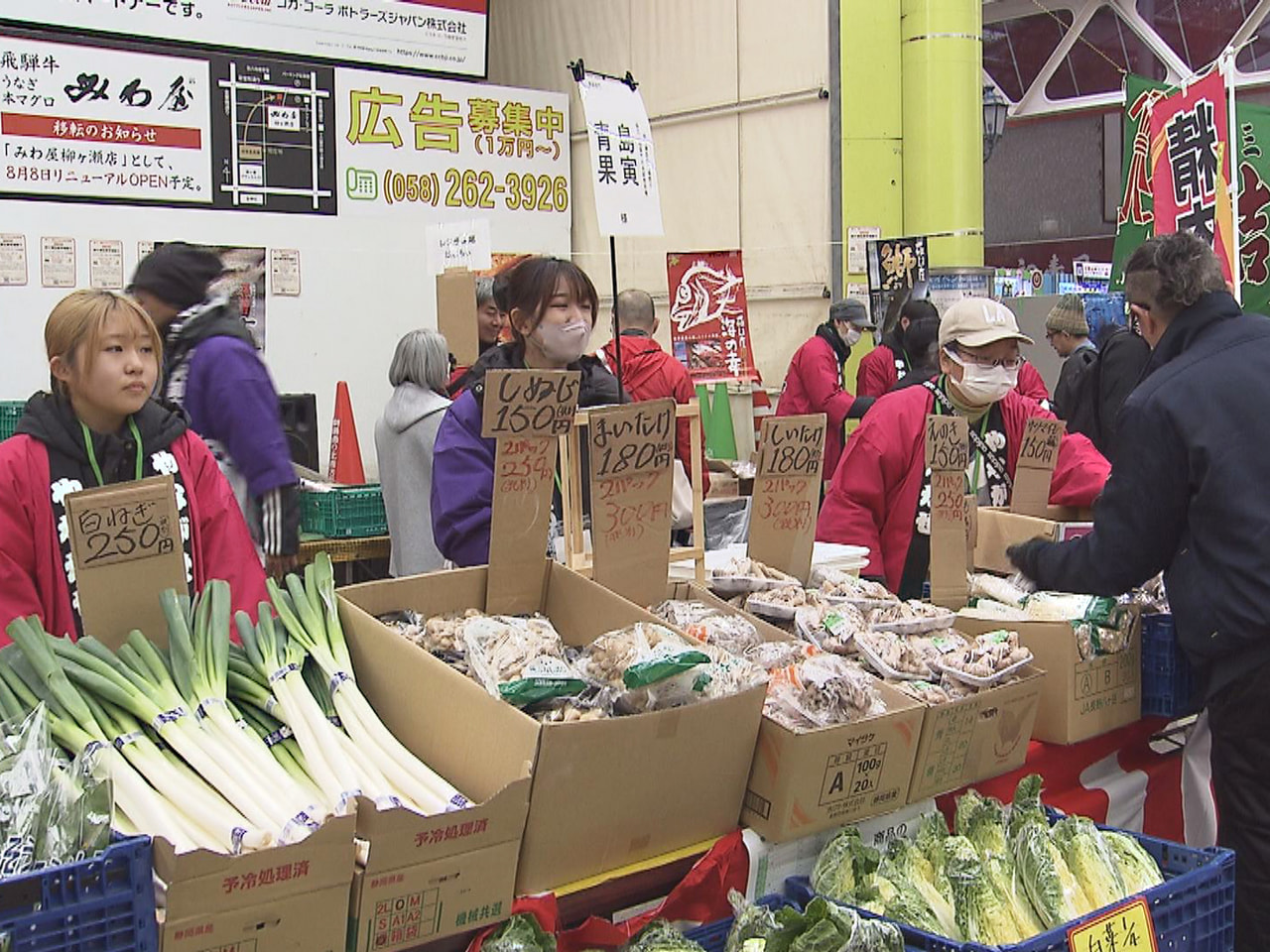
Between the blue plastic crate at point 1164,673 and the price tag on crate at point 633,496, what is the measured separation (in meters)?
1.17

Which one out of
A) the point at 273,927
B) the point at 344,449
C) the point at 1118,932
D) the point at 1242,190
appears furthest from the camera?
the point at 344,449

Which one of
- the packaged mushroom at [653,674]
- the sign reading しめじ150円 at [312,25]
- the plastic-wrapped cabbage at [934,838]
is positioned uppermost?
the sign reading しめじ150円 at [312,25]

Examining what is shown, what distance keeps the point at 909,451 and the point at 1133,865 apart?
62.1 inches

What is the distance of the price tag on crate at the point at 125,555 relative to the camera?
2104mm

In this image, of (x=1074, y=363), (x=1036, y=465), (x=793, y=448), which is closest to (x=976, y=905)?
(x=793, y=448)

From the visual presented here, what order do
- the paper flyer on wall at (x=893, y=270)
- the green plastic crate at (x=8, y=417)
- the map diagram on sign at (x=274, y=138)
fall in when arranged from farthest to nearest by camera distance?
the map diagram on sign at (x=274, y=138) → the paper flyer on wall at (x=893, y=270) → the green plastic crate at (x=8, y=417)

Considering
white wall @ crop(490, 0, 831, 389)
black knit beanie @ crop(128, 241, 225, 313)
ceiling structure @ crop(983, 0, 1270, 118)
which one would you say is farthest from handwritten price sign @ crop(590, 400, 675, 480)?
ceiling structure @ crop(983, 0, 1270, 118)

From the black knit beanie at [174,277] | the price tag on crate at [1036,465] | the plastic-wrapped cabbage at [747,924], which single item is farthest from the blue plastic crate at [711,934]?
the black knit beanie at [174,277]

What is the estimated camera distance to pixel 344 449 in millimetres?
7902

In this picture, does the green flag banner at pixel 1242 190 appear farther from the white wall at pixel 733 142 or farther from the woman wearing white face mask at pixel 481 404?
the woman wearing white face mask at pixel 481 404

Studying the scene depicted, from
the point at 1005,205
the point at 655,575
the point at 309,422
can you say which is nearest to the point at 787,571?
the point at 655,575

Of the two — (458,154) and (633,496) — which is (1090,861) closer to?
(633,496)

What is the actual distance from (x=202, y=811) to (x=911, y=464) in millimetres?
2385

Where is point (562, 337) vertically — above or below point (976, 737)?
above
